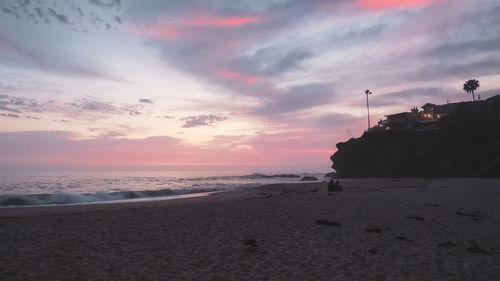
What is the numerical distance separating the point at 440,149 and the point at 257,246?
229 feet

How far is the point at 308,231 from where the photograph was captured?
39.9 ft

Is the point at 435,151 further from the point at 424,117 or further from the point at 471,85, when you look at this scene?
the point at 471,85

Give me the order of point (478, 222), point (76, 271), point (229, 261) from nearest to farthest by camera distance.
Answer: point (76, 271), point (229, 261), point (478, 222)

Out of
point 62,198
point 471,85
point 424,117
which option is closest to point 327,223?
point 62,198

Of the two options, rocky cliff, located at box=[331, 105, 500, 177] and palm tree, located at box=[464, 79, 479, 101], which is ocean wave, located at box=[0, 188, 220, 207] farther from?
palm tree, located at box=[464, 79, 479, 101]

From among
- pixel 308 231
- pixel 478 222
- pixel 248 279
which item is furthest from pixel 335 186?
pixel 248 279

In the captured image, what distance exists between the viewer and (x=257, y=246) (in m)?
10.0

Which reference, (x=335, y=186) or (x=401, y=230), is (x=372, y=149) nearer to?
(x=335, y=186)

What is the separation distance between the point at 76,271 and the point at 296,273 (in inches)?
217

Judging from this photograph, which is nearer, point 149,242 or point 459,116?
point 149,242

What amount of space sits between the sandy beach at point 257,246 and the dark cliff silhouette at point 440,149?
55.8 meters

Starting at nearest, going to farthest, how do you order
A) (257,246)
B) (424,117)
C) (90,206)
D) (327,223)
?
(257,246), (327,223), (90,206), (424,117)

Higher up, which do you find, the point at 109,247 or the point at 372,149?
the point at 372,149

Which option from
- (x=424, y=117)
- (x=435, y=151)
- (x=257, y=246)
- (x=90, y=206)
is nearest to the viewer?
(x=257, y=246)
